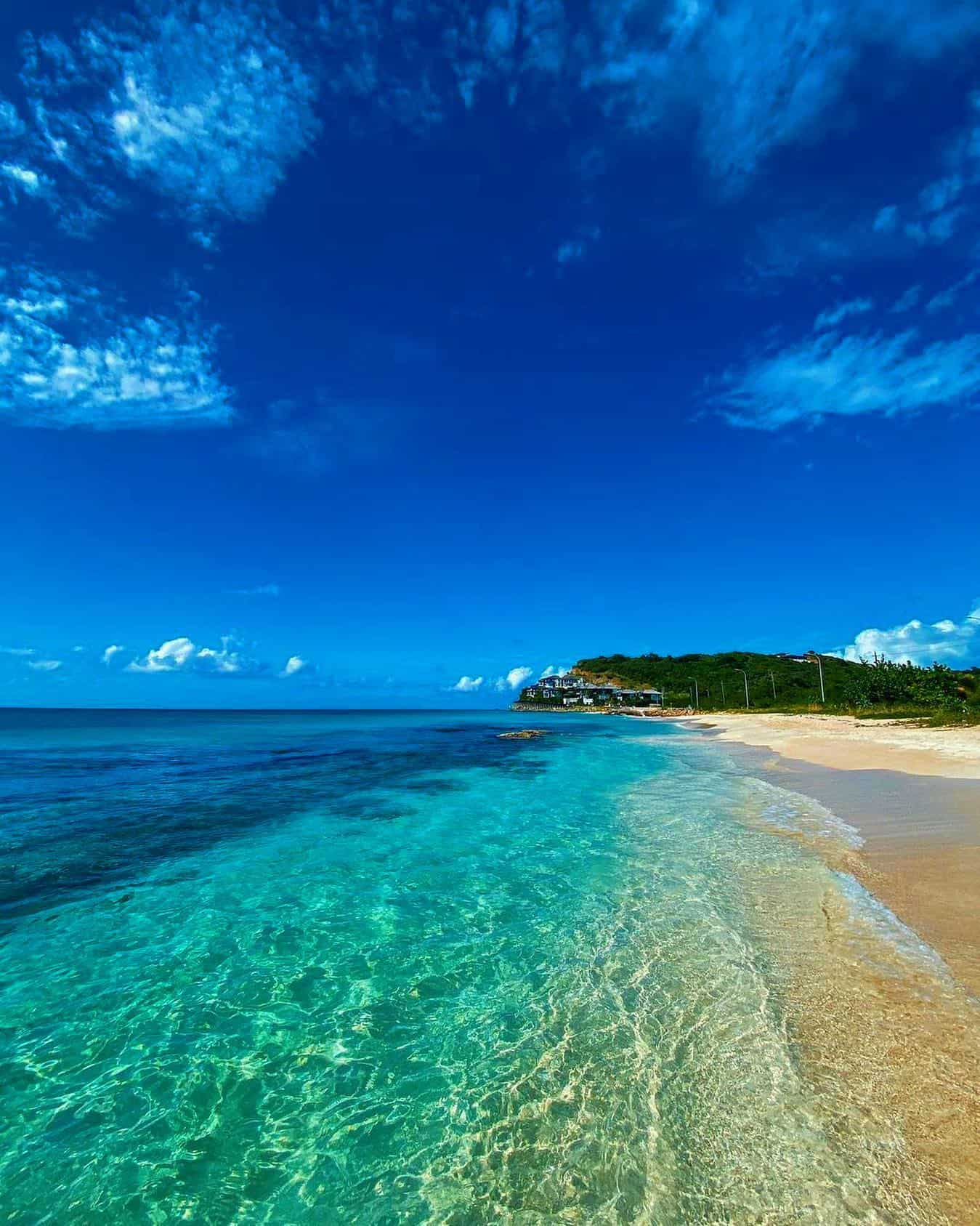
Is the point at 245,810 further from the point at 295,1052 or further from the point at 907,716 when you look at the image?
the point at 907,716

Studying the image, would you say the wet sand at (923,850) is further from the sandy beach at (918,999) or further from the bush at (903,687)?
the bush at (903,687)

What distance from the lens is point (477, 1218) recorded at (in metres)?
3.93

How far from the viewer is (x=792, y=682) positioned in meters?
124

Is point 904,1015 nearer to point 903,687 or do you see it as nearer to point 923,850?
point 923,850

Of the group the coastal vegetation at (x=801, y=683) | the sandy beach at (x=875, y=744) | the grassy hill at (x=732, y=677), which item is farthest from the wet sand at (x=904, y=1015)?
the grassy hill at (x=732, y=677)

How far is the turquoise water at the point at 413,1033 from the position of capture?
4211 millimetres

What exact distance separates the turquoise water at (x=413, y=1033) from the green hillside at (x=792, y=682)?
49.0 metres

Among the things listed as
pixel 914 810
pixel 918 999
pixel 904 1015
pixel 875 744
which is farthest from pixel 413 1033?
pixel 875 744

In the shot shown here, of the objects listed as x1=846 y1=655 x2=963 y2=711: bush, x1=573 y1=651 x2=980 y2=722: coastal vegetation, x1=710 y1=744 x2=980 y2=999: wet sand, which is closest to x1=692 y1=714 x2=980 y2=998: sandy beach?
x1=710 y1=744 x2=980 y2=999: wet sand

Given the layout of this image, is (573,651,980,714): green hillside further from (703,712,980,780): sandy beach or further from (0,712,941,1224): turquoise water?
(0,712,941,1224): turquoise water

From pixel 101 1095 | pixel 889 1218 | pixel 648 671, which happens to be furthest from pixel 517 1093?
pixel 648 671

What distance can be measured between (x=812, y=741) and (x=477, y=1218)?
42.2 m

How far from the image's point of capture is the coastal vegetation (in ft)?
194

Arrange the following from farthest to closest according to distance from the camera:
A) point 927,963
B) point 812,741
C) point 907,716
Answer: point 907,716 < point 812,741 < point 927,963
